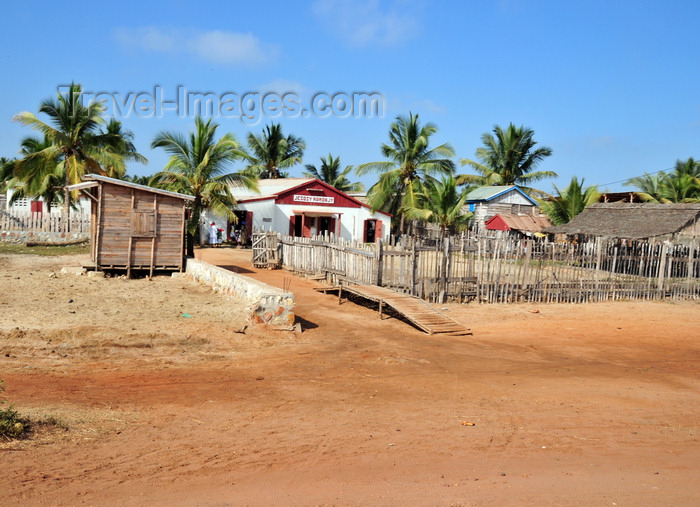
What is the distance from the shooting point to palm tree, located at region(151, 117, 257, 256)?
95.2ft

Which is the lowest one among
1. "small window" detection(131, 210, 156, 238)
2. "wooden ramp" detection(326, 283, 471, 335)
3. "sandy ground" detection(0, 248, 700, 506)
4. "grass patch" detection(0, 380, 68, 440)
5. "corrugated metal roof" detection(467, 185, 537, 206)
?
"sandy ground" detection(0, 248, 700, 506)

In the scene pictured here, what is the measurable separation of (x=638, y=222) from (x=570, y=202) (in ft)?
26.4

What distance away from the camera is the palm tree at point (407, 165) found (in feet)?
119

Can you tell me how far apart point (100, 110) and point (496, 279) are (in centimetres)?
2235

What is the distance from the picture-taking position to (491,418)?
697cm

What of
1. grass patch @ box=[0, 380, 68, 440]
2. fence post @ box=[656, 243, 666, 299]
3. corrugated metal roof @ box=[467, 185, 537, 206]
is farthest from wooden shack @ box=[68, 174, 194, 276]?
corrugated metal roof @ box=[467, 185, 537, 206]

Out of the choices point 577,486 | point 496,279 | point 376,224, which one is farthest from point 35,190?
point 577,486

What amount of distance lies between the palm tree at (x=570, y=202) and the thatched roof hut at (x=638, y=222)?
378 cm

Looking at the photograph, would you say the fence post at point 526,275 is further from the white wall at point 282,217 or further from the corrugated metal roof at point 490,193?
the corrugated metal roof at point 490,193

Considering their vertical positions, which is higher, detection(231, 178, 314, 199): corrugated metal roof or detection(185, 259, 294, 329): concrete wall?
detection(231, 178, 314, 199): corrugated metal roof

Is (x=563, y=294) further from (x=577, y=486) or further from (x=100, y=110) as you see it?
(x=100, y=110)

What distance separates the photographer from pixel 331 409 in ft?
23.1

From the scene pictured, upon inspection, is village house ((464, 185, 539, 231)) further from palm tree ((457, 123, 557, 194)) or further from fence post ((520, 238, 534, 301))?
fence post ((520, 238, 534, 301))

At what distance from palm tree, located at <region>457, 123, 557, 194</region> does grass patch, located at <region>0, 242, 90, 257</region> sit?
29961mm
